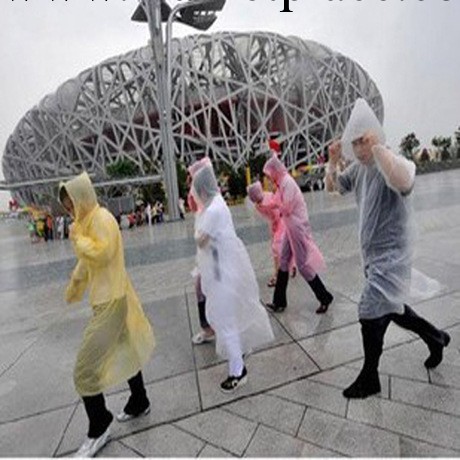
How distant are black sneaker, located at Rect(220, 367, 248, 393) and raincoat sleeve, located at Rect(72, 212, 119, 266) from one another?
1.27 metres

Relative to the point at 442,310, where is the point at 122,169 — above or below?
below

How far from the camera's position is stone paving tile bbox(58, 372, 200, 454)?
2766mm

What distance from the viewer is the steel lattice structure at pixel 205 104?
161ft

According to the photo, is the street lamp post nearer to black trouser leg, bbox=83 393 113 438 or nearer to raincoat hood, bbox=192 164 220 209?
raincoat hood, bbox=192 164 220 209

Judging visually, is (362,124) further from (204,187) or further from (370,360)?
(370,360)

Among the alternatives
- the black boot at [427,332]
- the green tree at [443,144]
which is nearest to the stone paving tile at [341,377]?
the black boot at [427,332]

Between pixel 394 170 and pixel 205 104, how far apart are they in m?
48.7

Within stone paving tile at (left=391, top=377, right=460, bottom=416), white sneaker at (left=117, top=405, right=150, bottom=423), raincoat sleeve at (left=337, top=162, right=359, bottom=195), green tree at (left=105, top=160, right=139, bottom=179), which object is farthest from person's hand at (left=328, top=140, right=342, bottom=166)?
green tree at (left=105, top=160, right=139, bottom=179)

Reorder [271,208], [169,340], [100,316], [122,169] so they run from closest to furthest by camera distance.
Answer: [100,316], [169,340], [271,208], [122,169]

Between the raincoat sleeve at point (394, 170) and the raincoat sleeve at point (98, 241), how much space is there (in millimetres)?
1624

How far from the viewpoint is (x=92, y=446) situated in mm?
2543

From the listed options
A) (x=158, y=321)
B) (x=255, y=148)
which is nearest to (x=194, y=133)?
(x=255, y=148)

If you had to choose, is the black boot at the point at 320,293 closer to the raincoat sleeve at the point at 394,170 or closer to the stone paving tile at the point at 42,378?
the raincoat sleeve at the point at 394,170

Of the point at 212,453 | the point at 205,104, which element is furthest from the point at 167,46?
the point at 205,104
